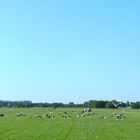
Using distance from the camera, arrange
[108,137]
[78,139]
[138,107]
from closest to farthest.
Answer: [78,139] → [108,137] → [138,107]

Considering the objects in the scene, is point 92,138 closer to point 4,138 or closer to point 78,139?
point 78,139

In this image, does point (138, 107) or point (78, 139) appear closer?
point (78, 139)

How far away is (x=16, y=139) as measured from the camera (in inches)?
1666

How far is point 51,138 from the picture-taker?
42.7m

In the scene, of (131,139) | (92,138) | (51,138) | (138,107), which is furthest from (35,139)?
(138,107)

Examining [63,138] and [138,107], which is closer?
[63,138]

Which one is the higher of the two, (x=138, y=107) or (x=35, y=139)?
(x=138, y=107)

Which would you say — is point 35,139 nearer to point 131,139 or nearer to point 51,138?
point 51,138

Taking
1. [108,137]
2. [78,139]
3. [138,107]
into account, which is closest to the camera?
[78,139]

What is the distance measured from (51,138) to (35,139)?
1.50 m

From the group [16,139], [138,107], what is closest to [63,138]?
[16,139]

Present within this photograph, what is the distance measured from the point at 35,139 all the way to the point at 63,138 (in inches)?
93.2

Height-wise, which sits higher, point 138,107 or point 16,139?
point 138,107

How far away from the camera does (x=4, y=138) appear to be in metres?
43.1
